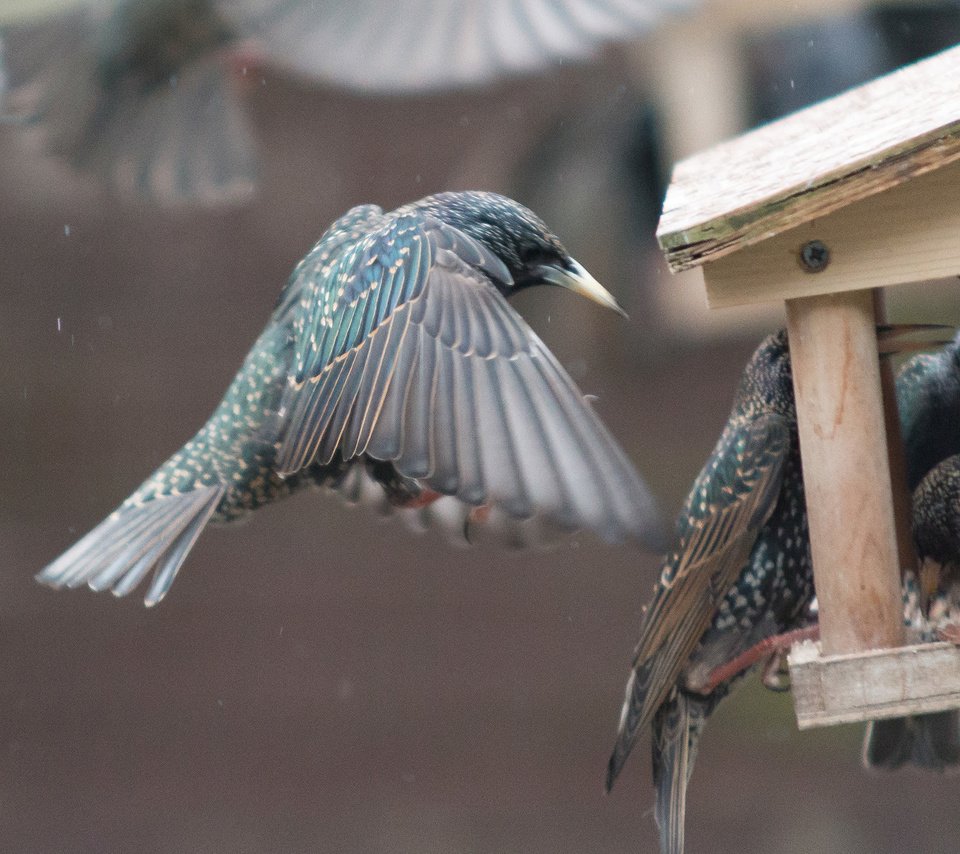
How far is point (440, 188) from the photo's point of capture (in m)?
4.98

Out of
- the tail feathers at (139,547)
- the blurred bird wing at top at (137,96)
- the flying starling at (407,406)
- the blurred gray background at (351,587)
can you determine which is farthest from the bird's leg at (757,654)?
the blurred gray background at (351,587)

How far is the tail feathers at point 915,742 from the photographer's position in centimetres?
235

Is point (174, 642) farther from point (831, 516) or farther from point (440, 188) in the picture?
point (831, 516)

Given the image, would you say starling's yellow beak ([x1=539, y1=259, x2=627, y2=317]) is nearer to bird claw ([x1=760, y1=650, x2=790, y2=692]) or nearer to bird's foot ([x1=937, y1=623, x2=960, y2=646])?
bird claw ([x1=760, y1=650, x2=790, y2=692])

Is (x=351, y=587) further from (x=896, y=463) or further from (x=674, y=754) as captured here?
(x=896, y=463)

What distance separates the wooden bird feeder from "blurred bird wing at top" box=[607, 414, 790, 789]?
17 centimetres

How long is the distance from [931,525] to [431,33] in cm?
208

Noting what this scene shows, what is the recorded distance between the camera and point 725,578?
206 centimetres

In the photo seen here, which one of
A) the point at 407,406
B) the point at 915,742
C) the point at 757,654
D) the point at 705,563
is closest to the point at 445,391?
the point at 407,406

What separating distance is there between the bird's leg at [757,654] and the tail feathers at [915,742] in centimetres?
37

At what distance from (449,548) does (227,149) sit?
5.67 ft

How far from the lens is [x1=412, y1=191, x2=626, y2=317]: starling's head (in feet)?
7.36

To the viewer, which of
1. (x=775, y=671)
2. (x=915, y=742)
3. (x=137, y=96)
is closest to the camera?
(x=775, y=671)

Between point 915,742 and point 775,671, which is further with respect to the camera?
point 915,742
